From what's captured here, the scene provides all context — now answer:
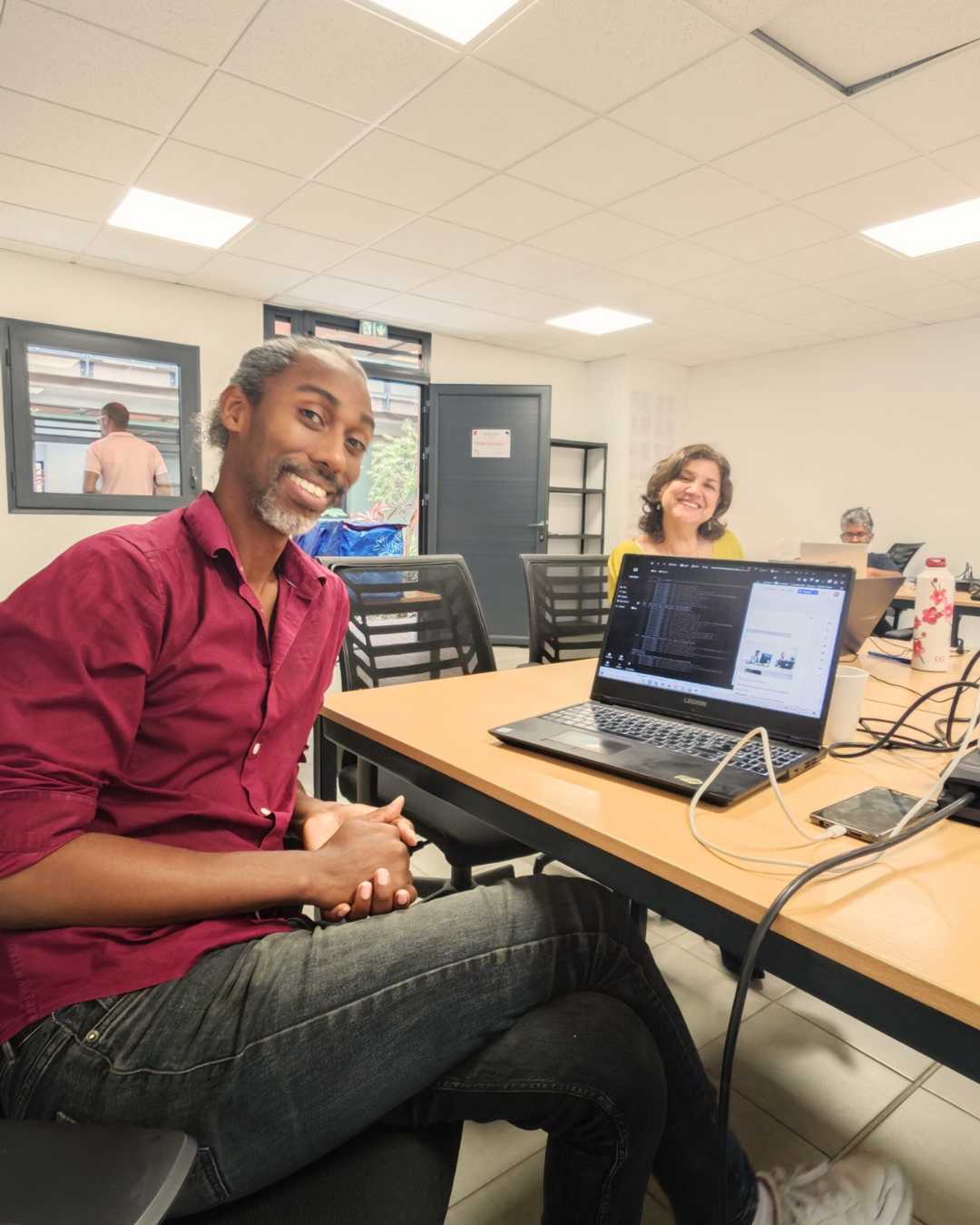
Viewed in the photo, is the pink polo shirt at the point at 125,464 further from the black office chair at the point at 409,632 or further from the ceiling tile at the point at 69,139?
the black office chair at the point at 409,632

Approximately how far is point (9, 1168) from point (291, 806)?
62 centimetres

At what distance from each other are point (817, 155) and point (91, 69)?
2710 millimetres

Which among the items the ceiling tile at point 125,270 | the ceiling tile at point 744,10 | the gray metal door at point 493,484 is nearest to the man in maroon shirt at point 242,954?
the ceiling tile at point 744,10

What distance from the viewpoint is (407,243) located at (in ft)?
13.4

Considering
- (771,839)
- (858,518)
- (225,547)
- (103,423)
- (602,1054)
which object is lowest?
(602,1054)

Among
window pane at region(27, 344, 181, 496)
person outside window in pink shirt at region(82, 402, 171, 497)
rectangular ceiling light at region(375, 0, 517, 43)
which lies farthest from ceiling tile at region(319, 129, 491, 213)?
person outside window in pink shirt at region(82, 402, 171, 497)

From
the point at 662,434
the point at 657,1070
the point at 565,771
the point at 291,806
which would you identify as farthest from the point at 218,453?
the point at 662,434

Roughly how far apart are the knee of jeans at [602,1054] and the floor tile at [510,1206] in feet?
1.76

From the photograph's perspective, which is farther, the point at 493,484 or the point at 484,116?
the point at 493,484

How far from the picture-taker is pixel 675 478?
8.37 feet

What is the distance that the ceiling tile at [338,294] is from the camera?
4.81 meters

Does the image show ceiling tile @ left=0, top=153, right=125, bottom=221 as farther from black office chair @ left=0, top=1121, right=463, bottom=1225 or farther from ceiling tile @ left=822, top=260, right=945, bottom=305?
ceiling tile @ left=822, top=260, right=945, bottom=305

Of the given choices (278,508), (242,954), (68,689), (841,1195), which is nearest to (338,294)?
(278,508)

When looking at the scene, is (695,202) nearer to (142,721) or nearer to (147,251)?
(147,251)
